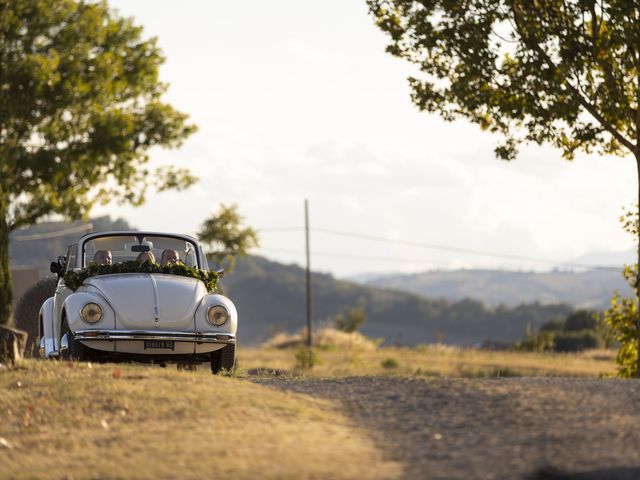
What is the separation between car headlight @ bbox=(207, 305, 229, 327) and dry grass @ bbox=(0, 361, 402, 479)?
4.21 feet

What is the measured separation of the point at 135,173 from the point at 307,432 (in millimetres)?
24054

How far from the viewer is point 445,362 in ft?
127

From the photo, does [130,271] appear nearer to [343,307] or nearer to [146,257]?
[146,257]

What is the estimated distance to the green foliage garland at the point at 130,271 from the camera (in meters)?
14.0

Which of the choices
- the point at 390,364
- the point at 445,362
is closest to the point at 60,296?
the point at 390,364

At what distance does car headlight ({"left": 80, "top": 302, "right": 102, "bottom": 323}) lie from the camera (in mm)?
12852

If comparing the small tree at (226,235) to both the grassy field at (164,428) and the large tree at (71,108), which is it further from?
the grassy field at (164,428)

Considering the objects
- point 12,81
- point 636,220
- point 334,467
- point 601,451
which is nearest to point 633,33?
point 636,220

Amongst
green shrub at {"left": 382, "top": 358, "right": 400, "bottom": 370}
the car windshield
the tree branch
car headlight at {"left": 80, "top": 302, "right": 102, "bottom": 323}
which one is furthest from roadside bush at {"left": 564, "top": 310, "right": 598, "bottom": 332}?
car headlight at {"left": 80, "top": 302, "right": 102, "bottom": 323}

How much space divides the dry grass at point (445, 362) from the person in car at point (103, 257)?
1632cm

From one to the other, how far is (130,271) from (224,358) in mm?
1716

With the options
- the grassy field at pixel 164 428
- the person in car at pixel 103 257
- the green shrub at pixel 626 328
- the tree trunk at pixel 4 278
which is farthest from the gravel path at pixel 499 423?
the tree trunk at pixel 4 278

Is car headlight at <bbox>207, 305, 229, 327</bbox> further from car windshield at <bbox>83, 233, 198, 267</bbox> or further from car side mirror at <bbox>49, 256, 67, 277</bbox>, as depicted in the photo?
car side mirror at <bbox>49, 256, 67, 277</bbox>

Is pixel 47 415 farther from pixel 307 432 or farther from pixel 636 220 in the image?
pixel 636 220
